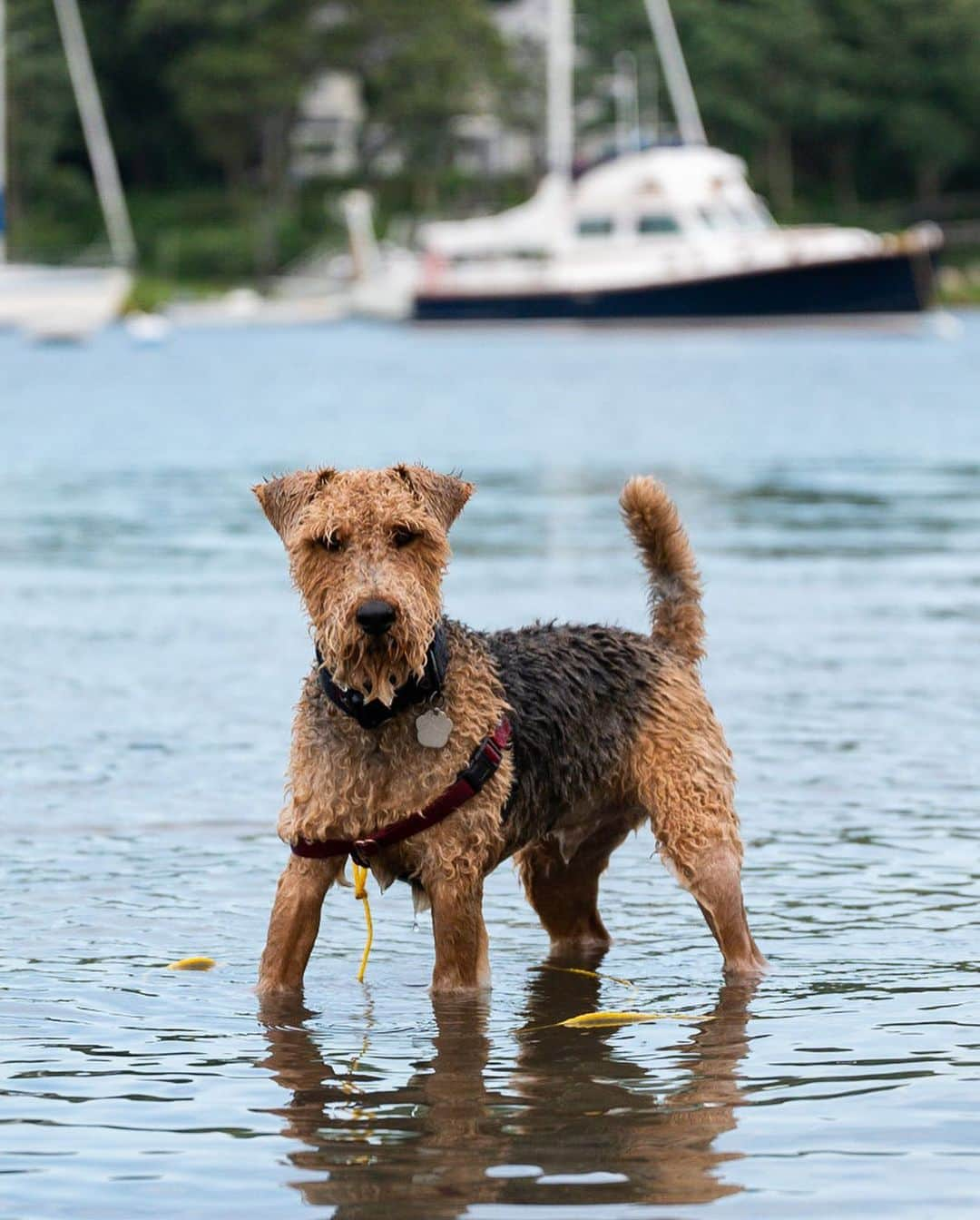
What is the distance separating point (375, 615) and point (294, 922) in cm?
115

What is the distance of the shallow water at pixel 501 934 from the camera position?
5.36m

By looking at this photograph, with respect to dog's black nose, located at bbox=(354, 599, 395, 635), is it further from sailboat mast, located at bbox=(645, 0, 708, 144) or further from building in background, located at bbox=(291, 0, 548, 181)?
building in background, located at bbox=(291, 0, 548, 181)

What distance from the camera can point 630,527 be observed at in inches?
283

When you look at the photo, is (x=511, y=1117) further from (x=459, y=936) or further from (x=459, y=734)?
(x=459, y=734)

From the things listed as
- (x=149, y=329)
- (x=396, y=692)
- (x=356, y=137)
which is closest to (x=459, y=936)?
(x=396, y=692)

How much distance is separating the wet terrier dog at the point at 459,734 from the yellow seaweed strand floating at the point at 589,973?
1.05 feet

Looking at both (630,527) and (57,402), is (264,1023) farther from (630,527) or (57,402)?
(57,402)

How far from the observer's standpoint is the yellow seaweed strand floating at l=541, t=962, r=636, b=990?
23.3 feet

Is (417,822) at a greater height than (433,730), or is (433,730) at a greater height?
(433,730)

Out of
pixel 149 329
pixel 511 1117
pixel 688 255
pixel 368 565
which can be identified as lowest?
pixel 511 1117

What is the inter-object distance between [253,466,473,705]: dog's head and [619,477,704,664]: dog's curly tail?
1.15m

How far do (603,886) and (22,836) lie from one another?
7.45 feet

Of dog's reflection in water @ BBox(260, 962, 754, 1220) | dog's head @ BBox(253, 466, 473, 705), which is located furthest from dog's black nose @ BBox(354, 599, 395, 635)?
dog's reflection in water @ BBox(260, 962, 754, 1220)

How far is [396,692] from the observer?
6.11 meters
